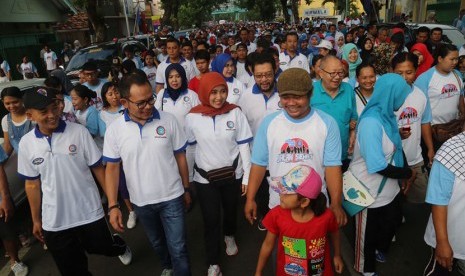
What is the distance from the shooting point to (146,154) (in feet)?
9.94

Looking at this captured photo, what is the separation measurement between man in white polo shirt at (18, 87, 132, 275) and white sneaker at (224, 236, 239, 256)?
1.34 m

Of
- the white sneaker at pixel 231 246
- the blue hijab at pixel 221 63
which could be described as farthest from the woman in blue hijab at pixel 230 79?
the white sneaker at pixel 231 246

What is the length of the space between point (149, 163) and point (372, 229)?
1937 millimetres

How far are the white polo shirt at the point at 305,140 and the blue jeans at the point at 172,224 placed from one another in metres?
0.99

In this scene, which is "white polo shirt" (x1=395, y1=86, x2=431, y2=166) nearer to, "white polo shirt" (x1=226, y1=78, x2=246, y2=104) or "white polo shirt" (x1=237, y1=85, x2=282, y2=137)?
"white polo shirt" (x1=237, y1=85, x2=282, y2=137)

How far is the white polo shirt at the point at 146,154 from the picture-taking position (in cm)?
302

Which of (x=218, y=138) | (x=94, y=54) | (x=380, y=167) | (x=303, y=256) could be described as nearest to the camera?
(x=303, y=256)

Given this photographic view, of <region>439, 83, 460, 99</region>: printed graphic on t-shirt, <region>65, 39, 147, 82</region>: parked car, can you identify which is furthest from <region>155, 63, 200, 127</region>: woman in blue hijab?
<region>65, 39, 147, 82</region>: parked car

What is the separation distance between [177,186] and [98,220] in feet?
2.64

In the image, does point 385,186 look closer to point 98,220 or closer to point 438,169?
point 438,169

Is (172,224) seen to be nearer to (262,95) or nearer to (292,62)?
(262,95)

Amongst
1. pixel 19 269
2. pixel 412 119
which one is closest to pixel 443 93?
pixel 412 119

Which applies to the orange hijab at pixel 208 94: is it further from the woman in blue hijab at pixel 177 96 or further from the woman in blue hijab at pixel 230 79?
the woman in blue hijab at pixel 230 79

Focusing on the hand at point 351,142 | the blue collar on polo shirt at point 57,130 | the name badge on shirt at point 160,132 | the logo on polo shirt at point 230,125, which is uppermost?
the blue collar on polo shirt at point 57,130
